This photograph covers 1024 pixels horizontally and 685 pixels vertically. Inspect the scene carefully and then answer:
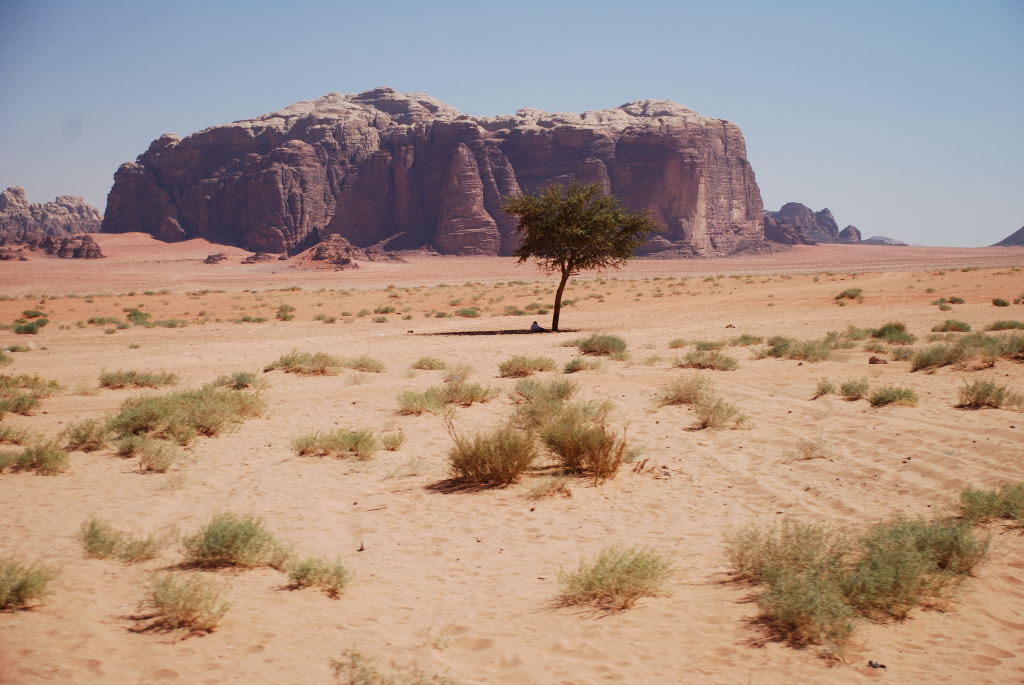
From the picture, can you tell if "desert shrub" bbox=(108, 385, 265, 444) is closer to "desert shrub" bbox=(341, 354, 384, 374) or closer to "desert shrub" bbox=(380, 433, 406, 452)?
"desert shrub" bbox=(380, 433, 406, 452)

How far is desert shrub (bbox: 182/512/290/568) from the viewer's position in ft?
18.4

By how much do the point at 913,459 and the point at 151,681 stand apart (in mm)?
7970

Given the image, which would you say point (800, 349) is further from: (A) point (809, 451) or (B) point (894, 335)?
(A) point (809, 451)

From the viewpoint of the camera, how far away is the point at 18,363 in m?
19.2

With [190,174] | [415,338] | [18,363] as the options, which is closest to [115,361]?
[18,363]

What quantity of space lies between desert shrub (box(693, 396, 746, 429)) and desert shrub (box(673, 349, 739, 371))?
15.2ft

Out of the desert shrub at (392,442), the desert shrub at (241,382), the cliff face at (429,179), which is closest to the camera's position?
the desert shrub at (392,442)

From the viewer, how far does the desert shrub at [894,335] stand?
62.8ft

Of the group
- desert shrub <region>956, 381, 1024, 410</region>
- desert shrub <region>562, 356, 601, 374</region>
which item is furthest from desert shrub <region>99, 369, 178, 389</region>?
desert shrub <region>956, 381, 1024, 410</region>

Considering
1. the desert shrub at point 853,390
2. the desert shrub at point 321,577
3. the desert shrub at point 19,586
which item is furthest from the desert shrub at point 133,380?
the desert shrub at point 853,390

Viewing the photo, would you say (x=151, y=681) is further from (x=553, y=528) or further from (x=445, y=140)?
(x=445, y=140)

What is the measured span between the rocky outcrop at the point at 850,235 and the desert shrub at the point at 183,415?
208290 mm

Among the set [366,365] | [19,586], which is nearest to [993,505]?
[19,586]

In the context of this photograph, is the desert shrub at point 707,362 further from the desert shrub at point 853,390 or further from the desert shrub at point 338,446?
the desert shrub at point 338,446
